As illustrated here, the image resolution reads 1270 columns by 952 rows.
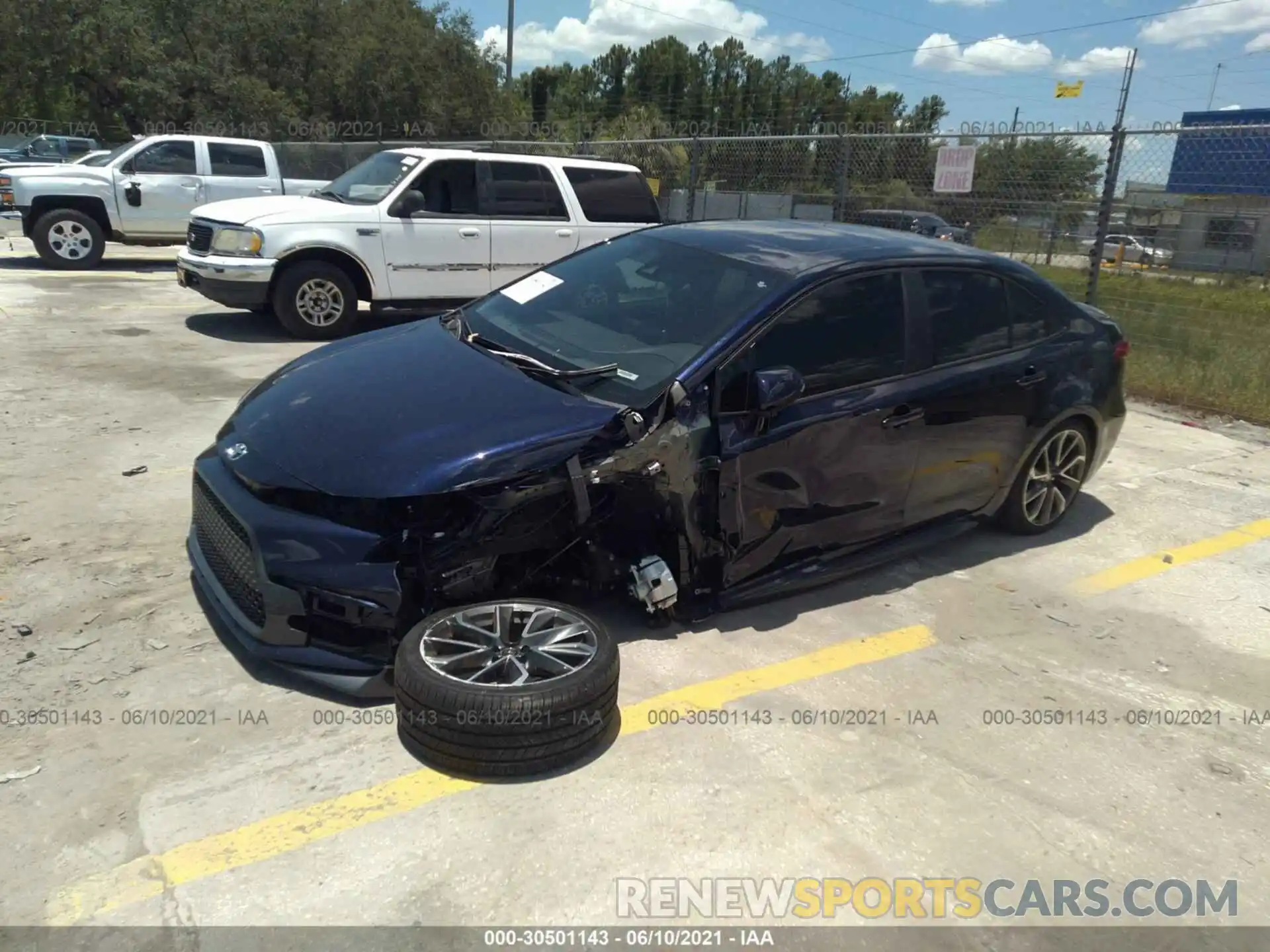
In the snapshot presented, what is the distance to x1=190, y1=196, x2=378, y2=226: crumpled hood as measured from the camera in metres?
8.74

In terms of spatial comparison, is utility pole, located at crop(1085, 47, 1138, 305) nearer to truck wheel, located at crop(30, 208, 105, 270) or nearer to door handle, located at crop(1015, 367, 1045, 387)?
door handle, located at crop(1015, 367, 1045, 387)

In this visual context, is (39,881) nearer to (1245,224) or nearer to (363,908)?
(363,908)

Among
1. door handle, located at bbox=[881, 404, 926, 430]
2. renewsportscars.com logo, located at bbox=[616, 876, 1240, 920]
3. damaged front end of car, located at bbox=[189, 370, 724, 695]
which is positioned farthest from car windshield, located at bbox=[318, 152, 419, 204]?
renewsportscars.com logo, located at bbox=[616, 876, 1240, 920]

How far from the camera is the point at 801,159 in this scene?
1563 centimetres

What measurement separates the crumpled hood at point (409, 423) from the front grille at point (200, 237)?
18.9 ft

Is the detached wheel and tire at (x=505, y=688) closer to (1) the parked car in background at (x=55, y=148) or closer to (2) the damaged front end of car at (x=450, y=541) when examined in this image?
(2) the damaged front end of car at (x=450, y=541)

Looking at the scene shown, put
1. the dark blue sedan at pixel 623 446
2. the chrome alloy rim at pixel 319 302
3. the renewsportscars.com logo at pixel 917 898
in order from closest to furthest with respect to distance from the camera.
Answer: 1. the renewsportscars.com logo at pixel 917 898
2. the dark blue sedan at pixel 623 446
3. the chrome alloy rim at pixel 319 302

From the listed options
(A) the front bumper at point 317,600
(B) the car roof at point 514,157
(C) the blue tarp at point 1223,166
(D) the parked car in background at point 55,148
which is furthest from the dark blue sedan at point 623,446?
(D) the parked car in background at point 55,148

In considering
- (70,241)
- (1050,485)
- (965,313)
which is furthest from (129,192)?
(1050,485)

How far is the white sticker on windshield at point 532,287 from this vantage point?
4.61 metres

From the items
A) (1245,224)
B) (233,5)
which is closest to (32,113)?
(233,5)

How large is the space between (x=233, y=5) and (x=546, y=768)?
115ft

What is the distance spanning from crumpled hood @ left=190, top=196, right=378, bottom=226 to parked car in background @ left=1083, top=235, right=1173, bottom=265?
27.0 feet

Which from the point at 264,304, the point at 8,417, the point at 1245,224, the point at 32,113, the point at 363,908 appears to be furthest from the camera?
the point at 32,113
